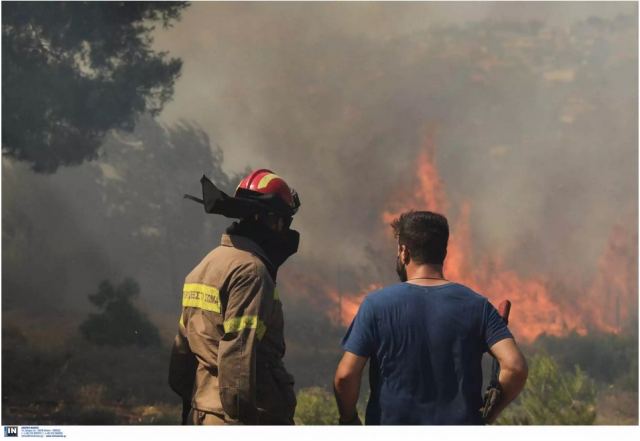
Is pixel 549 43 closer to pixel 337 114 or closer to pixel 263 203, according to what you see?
Answer: pixel 337 114

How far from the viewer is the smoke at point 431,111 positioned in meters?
10.9

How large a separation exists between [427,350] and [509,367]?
0.35 meters

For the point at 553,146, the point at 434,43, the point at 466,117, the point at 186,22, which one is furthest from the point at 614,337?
the point at 186,22

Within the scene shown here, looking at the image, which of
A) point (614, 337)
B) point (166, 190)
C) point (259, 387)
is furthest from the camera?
point (166, 190)

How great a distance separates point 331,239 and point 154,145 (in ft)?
7.75

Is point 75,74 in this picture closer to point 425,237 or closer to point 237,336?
point 237,336

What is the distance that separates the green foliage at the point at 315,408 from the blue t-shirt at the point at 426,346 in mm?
6339

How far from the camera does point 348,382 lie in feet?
12.7

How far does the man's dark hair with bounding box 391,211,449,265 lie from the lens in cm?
390

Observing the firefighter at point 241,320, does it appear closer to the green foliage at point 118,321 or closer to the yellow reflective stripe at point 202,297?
the yellow reflective stripe at point 202,297

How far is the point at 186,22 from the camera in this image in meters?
11.2

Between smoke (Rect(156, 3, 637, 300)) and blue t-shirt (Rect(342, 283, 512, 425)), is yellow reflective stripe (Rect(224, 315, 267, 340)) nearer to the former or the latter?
blue t-shirt (Rect(342, 283, 512, 425))
